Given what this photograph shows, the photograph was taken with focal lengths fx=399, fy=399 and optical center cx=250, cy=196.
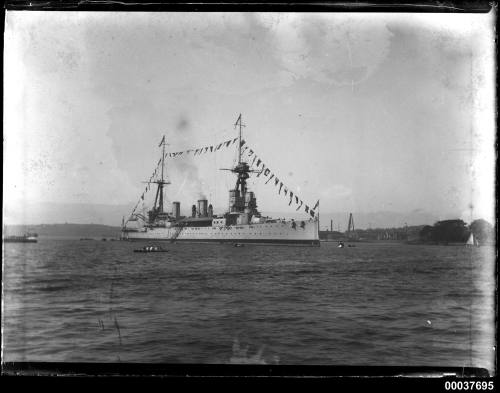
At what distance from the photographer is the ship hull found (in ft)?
116

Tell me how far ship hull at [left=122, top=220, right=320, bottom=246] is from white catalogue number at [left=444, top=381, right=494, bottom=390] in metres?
30.5

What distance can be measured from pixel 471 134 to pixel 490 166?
0.57 m

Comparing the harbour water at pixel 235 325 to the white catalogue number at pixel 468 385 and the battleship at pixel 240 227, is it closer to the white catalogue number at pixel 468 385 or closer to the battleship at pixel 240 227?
the white catalogue number at pixel 468 385

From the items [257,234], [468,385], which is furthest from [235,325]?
[257,234]

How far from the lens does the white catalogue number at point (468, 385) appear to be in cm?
483

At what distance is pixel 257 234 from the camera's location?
1399 inches

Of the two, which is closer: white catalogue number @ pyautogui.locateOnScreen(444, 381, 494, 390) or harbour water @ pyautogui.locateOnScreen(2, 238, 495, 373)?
white catalogue number @ pyautogui.locateOnScreen(444, 381, 494, 390)

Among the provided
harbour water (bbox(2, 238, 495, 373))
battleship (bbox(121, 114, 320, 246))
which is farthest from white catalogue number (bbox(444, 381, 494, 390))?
battleship (bbox(121, 114, 320, 246))

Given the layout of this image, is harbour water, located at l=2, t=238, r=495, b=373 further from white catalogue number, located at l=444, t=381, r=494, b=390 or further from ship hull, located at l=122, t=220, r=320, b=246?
ship hull, located at l=122, t=220, r=320, b=246

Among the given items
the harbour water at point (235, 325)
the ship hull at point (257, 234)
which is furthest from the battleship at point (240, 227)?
the harbour water at point (235, 325)

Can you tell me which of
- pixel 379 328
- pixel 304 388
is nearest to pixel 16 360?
pixel 304 388

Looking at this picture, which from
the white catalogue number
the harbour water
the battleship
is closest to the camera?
the white catalogue number

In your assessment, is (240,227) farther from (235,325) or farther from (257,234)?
(235,325)

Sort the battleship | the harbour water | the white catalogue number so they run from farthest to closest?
1. the battleship
2. the harbour water
3. the white catalogue number
